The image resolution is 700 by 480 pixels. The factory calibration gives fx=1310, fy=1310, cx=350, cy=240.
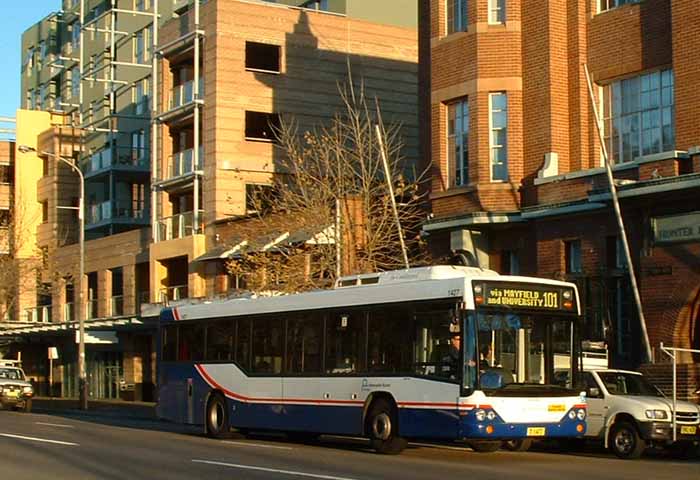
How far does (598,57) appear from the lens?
3131 centimetres

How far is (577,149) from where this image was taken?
1242 inches

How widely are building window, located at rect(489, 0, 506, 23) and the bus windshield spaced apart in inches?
540

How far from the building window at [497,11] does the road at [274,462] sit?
1221cm

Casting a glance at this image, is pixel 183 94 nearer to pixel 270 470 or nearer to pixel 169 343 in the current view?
pixel 169 343

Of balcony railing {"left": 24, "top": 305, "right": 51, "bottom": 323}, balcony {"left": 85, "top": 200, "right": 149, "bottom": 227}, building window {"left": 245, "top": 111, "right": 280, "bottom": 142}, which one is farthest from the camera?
balcony railing {"left": 24, "top": 305, "right": 51, "bottom": 323}

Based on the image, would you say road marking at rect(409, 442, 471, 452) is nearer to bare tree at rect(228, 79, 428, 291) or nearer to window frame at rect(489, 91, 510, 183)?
bare tree at rect(228, 79, 428, 291)

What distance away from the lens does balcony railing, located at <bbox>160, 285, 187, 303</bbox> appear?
51547 mm

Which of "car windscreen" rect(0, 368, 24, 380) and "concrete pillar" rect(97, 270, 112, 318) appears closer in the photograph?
"car windscreen" rect(0, 368, 24, 380)

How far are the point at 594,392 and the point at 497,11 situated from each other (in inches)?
526

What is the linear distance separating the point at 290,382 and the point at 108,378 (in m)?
36.6

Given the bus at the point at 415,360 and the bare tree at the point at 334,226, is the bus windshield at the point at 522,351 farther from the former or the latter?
the bare tree at the point at 334,226

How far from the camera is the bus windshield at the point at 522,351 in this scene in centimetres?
1998

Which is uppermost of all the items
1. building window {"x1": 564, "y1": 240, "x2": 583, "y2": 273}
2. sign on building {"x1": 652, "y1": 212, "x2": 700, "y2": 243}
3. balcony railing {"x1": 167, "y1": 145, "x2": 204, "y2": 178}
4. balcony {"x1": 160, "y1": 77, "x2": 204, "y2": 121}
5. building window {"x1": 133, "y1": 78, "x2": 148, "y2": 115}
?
building window {"x1": 133, "y1": 78, "x2": 148, "y2": 115}

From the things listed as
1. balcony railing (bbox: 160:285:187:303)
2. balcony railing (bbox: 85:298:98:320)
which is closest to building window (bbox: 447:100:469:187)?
balcony railing (bbox: 160:285:187:303)
